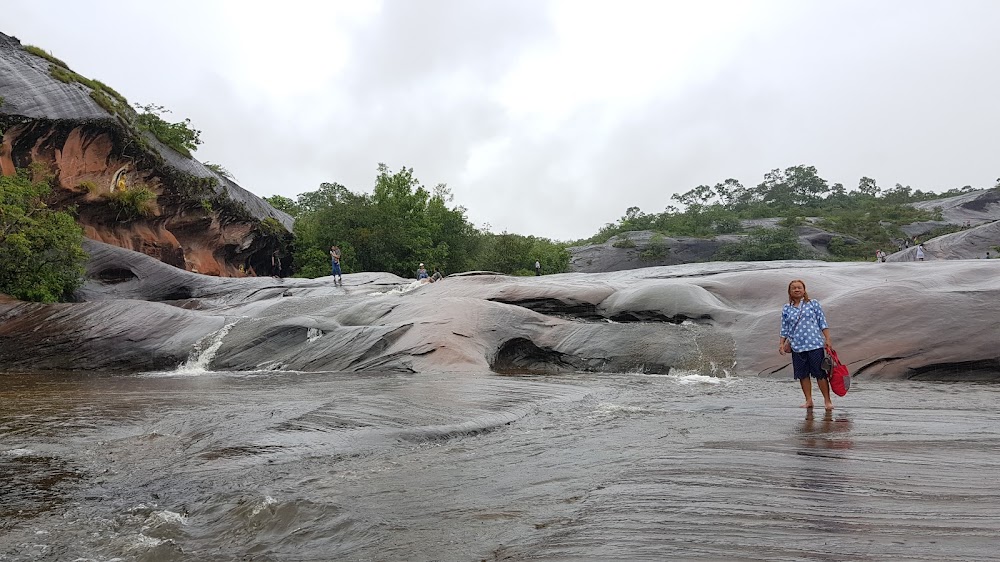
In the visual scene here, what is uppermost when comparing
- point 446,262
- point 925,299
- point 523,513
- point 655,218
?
point 655,218

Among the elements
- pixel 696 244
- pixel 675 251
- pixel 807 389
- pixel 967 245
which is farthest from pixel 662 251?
pixel 807 389

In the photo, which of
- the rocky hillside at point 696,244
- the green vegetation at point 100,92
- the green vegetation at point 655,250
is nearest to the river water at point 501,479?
the green vegetation at point 100,92

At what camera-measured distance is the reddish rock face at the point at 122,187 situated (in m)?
29.5

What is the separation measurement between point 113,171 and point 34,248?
478 inches

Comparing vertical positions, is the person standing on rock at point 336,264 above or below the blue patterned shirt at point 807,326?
above

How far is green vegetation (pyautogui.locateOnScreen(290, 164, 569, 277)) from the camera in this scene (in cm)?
4503

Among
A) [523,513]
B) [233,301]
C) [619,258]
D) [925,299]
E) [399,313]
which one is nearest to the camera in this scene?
[523,513]

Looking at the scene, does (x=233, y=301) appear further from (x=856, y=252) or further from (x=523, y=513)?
(x=856, y=252)

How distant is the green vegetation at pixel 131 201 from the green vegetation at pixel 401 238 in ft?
35.3

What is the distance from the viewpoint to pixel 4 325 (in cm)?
1898

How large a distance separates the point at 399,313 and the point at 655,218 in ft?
216

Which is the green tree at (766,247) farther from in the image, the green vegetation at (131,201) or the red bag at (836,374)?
the red bag at (836,374)

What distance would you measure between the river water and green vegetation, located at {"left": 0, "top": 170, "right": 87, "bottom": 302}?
1574 cm

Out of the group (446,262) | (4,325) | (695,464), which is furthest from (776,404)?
(446,262)
